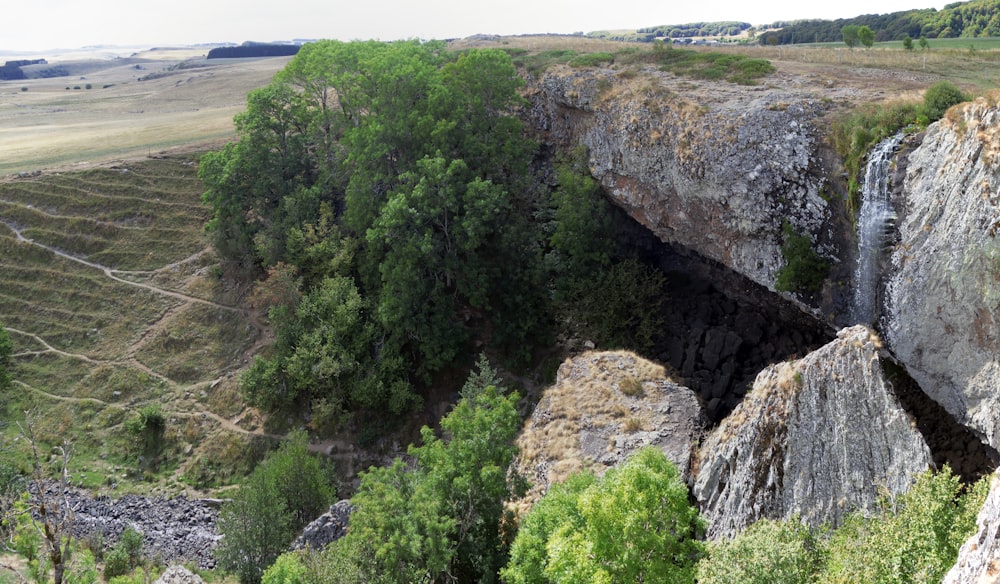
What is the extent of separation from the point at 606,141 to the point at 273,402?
73.4 feet

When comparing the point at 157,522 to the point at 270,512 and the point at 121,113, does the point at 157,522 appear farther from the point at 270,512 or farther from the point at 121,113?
the point at 121,113

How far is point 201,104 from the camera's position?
283 feet

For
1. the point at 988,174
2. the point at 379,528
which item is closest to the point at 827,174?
the point at 988,174

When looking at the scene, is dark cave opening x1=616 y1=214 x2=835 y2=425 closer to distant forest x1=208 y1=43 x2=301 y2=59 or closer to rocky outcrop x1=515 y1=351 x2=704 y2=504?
rocky outcrop x1=515 y1=351 x2=704 y2=504

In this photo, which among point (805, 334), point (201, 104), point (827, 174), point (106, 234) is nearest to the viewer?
point (827, 174)

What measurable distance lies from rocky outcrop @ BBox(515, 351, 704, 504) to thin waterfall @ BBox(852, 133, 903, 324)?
663cm

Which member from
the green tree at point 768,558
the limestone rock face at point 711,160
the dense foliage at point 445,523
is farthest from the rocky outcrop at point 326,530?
the limestone rock face at point 711,160

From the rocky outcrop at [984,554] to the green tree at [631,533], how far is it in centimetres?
570

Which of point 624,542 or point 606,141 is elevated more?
point 606,141

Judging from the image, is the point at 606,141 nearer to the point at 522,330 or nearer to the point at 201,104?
the point at 522,330

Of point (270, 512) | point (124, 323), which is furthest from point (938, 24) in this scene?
point (124, 323)

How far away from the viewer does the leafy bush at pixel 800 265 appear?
22.9 m

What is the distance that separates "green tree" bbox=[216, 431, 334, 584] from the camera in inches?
962

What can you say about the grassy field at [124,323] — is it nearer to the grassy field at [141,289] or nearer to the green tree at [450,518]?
the grassy field at [141,289]
